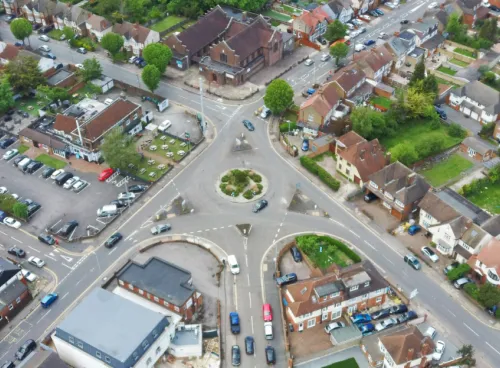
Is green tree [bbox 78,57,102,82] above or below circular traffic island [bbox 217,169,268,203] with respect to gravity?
above

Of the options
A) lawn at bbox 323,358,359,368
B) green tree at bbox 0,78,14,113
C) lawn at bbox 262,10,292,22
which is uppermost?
green tree at bbox 0,78,14,113

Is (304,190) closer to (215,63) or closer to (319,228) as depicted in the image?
(319,228)

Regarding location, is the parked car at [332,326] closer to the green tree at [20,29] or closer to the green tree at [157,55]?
the green tree at [157,55]

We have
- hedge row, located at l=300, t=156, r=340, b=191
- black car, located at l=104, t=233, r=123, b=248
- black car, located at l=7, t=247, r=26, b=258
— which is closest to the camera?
black car, located at l=7, t=247, r=26, b=258

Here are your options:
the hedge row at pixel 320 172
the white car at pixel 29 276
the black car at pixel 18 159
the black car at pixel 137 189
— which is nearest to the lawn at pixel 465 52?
the hedge row at pixel 320 172

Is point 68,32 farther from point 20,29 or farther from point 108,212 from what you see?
point 108,212

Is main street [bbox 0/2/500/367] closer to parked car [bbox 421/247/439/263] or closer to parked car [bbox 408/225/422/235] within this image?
parked car [bbox 421/247/439/263]

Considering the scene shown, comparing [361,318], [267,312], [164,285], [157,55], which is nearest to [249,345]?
[267,312]

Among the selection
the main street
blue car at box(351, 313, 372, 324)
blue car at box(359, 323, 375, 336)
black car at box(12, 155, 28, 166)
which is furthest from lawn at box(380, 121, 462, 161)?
black car at box(12, 155, 28, 166)
